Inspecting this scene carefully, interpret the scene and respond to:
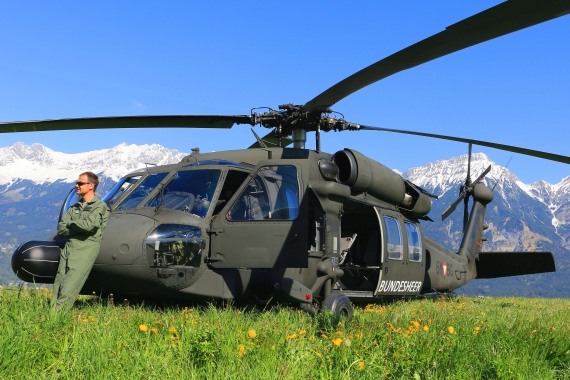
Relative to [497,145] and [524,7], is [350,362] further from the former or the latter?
[497,145]

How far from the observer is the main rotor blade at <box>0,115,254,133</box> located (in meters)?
8.76

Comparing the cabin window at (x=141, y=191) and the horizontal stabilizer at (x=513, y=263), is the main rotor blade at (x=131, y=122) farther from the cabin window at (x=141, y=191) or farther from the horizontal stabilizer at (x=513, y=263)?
the horizontal stabilizer at (x=513, y=263)

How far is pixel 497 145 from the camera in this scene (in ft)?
36.7

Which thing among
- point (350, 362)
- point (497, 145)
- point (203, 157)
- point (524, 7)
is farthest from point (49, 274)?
point (497, 145)

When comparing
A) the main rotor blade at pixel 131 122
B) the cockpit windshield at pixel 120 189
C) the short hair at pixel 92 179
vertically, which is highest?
the main rotor blade at pixel 131 122

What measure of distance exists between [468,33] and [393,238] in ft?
19.4

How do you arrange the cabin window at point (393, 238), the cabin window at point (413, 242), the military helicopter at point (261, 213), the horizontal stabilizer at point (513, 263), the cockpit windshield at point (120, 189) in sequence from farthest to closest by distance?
the horizontal stabilizer at point (513, 263)
the cabin window at point (413, 242)
the cabin window at point (393, 238)
the cockpit windshield at point (120, 189)
the military helicopter at point (261, 213)

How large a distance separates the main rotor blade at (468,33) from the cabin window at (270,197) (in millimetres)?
1741

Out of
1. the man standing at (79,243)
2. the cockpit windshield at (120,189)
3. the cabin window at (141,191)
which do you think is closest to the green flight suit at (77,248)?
the man standing at (79,243)

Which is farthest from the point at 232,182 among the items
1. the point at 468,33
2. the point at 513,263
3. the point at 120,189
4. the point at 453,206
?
the point at 513,263

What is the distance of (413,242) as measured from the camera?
1245 centimetres

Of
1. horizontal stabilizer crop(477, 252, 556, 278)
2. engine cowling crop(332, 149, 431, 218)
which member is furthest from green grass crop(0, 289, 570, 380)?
horizontal stabilizer crop(477, 252, 556, 278)

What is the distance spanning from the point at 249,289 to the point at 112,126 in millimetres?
3221

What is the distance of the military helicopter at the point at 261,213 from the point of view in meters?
7.91
